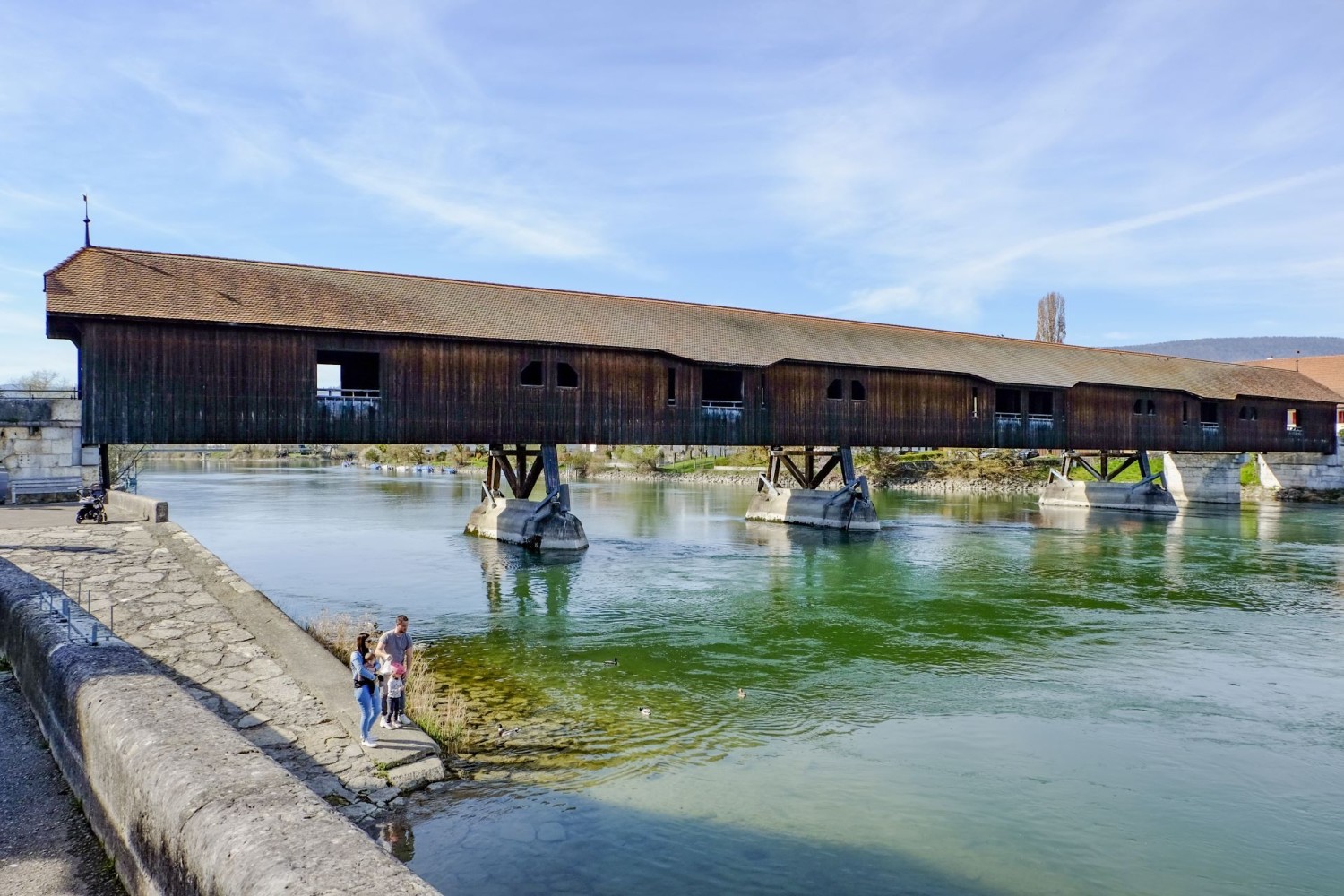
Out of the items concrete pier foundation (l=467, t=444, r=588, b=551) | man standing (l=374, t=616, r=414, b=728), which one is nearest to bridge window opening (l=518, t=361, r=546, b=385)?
concrete pier foundation (l=467, t=444, r=588, b=551)

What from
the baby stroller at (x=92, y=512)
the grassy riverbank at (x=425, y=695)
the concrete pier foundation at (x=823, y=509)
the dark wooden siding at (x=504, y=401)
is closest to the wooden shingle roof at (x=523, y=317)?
the dark wooden siding at (x=504, y=401)

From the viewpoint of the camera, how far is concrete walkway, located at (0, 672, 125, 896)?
4.91 meters

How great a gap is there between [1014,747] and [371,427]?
57.0 ft

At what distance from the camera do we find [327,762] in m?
7.62

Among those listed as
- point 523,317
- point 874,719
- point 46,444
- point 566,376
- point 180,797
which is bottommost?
point 874,719

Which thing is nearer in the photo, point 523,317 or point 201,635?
point 201,635

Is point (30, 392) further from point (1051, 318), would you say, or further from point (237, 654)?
point (1051, 318)

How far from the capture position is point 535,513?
83.7ft

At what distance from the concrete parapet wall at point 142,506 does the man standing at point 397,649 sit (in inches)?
393

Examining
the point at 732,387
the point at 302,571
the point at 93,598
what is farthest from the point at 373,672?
the point at 732,387

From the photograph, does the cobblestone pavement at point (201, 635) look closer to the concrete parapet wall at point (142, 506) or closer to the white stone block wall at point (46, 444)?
the concrete parapet wall at point (142, 506)

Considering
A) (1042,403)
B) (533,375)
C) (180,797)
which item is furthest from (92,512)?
(1042,403)

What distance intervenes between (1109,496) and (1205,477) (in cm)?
873

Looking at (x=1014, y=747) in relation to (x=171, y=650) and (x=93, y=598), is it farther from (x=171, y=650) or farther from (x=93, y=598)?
(x=93, y=598)
